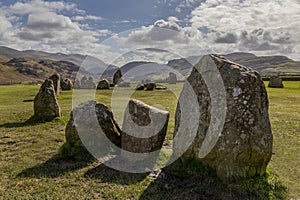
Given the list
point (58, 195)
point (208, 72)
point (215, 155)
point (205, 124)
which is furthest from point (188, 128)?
point (58, 195)

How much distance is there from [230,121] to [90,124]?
21.8ft

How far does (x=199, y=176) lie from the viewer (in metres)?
10.2

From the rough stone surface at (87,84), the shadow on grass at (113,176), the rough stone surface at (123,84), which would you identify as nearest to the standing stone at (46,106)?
the shadow on grass at (113,176)

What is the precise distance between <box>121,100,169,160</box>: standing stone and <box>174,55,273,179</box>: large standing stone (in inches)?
67.1

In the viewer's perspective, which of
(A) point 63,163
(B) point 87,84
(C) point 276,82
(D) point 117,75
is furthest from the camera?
(D) point 117,75

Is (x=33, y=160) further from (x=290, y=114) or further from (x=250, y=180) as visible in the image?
(x=290, y=114)

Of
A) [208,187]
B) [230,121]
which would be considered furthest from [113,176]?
[230,121]

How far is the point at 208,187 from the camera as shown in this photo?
9.57m

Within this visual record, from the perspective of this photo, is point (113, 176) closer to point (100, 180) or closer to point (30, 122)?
point (100, 180)

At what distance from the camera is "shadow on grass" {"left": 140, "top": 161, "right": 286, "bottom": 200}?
9031 mm

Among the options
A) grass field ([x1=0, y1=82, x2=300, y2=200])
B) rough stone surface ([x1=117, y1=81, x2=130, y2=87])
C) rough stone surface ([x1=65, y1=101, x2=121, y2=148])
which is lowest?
grass field ([x1=0, y1=82, x2=300, y2=200])

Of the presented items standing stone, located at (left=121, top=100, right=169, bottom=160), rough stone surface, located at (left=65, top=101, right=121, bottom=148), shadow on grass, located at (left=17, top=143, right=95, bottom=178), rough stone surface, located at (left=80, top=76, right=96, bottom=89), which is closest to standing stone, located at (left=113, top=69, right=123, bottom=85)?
rough stone surface, located at (left=80, top=76, right=96, bottom=89)

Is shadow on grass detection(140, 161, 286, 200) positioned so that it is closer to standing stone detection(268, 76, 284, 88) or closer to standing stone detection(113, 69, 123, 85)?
standing stone detection(113, 69, 123, 85)

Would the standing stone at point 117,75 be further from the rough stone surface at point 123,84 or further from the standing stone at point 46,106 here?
the standing stone at point 46,106
